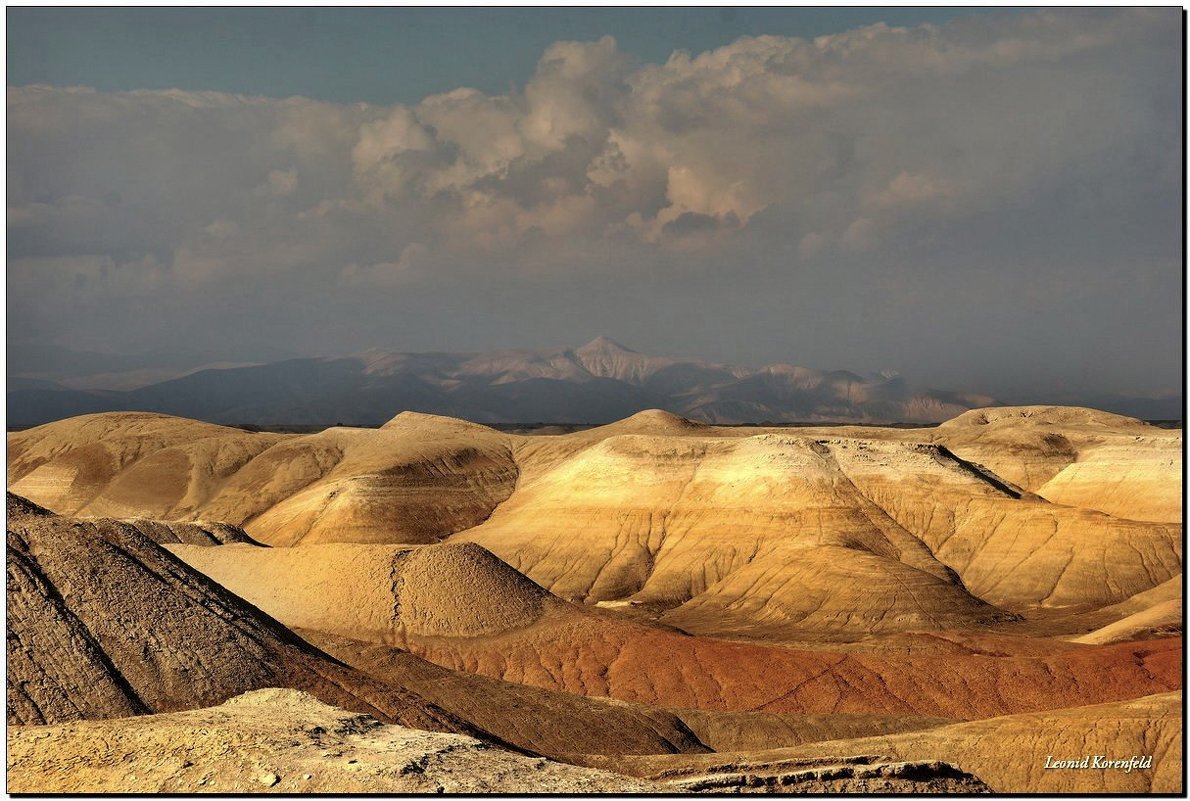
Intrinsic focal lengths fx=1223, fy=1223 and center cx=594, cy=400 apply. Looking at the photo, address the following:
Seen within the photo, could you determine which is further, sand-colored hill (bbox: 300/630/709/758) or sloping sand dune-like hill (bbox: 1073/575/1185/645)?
sloping sand dune-like hill (bbox: 1073/575/1185/645)

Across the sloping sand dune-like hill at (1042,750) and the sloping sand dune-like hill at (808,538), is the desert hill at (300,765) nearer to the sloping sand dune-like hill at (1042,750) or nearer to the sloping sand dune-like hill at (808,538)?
the sloping sand dune-like hill at (1042,750)

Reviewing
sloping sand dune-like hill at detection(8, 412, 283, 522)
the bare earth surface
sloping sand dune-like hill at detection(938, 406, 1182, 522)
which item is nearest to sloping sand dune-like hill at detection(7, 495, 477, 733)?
the bare earth surface

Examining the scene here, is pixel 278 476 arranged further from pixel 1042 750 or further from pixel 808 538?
pixel 1042 750

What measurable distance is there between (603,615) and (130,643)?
32.7 meters

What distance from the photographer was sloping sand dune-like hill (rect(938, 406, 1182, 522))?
366ft

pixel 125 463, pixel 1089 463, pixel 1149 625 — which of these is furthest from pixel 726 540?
pixel 125 463

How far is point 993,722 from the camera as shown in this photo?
3375 cm

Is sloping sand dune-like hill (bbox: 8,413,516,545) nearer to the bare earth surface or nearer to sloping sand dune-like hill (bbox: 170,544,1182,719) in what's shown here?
the bare earth surface

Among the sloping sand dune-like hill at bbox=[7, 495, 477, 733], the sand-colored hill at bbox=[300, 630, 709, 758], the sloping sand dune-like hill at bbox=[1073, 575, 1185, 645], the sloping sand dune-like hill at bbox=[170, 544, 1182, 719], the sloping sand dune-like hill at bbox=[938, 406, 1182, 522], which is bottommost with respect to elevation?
the sloping sand dune-like hill at bbox=[938, 406, 1182, 522]

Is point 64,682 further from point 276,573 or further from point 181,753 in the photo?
point 276,573

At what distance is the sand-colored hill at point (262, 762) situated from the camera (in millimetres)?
20875

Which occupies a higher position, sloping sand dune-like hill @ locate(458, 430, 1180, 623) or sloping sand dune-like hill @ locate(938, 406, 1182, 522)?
sloping sand dune-like hill @ locate(458, 430, 1180, 623)

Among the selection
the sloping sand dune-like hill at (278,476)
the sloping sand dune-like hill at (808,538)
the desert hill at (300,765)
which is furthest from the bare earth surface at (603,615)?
the sloping sand dune-like hill at (278,476)

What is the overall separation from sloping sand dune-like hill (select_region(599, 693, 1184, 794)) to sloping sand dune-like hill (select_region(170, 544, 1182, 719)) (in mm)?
16111
